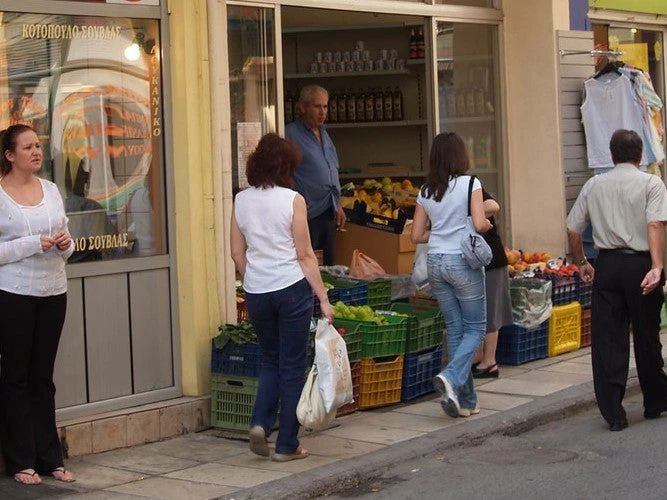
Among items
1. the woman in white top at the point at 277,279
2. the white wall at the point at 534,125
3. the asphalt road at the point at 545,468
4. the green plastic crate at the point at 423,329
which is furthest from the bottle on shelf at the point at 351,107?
the woman in white top at the point at 277,279

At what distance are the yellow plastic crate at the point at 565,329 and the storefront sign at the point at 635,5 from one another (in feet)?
10.4

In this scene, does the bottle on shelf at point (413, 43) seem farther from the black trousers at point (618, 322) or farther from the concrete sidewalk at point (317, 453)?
the black trousers at point (618, 322)

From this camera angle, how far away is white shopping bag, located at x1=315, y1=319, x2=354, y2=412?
718 cm

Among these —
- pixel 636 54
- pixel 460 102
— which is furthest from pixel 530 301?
pixel 636 54

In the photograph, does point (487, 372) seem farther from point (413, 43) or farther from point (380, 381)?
point (413, 43)

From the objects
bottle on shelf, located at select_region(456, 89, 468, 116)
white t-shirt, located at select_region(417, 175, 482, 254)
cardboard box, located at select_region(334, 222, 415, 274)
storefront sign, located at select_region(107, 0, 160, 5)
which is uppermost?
storefront sign, located at select_region(107, 0, 160, 5)

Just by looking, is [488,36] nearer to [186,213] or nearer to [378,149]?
[378,149]

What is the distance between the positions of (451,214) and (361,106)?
15.2 feet

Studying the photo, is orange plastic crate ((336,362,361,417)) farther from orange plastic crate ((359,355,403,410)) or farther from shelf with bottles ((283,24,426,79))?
shelf with bottles ((283,24,426,79))

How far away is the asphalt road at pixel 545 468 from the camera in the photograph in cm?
676

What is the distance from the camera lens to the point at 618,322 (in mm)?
8094

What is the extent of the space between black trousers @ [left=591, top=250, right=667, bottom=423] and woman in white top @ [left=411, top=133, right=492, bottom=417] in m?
0.75

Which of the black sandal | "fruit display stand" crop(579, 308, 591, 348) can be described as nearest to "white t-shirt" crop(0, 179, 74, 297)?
the black sandal

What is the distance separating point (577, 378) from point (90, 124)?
13.6 feet
